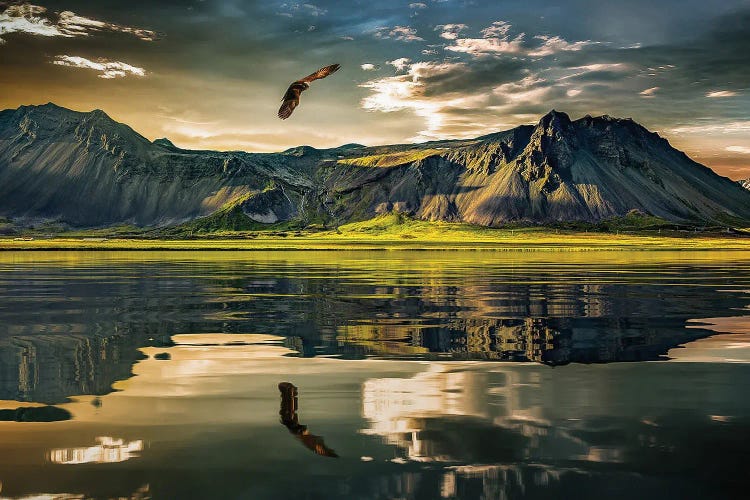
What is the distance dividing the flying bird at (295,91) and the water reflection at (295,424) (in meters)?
15.5

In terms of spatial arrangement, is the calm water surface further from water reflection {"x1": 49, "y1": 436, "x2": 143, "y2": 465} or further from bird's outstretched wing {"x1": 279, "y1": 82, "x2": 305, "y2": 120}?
bird's outstretched wing {"x1": 279, "y1": 82, "x2": 305, "y2": 120}

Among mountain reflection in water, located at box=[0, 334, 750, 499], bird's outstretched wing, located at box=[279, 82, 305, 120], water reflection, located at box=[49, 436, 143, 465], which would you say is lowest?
mountain reflection in water, located at box=[0, 334, 750, 499]

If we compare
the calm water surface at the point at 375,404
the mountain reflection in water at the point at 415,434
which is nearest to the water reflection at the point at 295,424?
the calm water surface at the point at 375,404

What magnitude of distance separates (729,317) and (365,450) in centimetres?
2784

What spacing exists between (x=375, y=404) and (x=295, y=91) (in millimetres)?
18821

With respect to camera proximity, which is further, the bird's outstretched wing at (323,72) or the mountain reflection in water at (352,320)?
the bird's outstretched wing at (323,72)

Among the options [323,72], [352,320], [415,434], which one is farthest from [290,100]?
[415,434]

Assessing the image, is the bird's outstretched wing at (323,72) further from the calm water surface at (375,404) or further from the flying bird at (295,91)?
the calm water surface at (375,404)

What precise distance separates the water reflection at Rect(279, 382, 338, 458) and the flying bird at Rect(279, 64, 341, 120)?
15481mm

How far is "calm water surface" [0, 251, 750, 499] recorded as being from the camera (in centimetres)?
1157

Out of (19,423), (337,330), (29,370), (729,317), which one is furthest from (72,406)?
(729,317)

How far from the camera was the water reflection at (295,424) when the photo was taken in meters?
13.1

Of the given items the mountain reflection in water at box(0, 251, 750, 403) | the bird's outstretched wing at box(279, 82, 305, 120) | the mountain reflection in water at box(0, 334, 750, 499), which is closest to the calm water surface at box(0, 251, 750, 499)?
the mountain reflection in water at box(0, 334, 750, 499)

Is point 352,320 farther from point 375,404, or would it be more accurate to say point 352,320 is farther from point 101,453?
point 101,453
